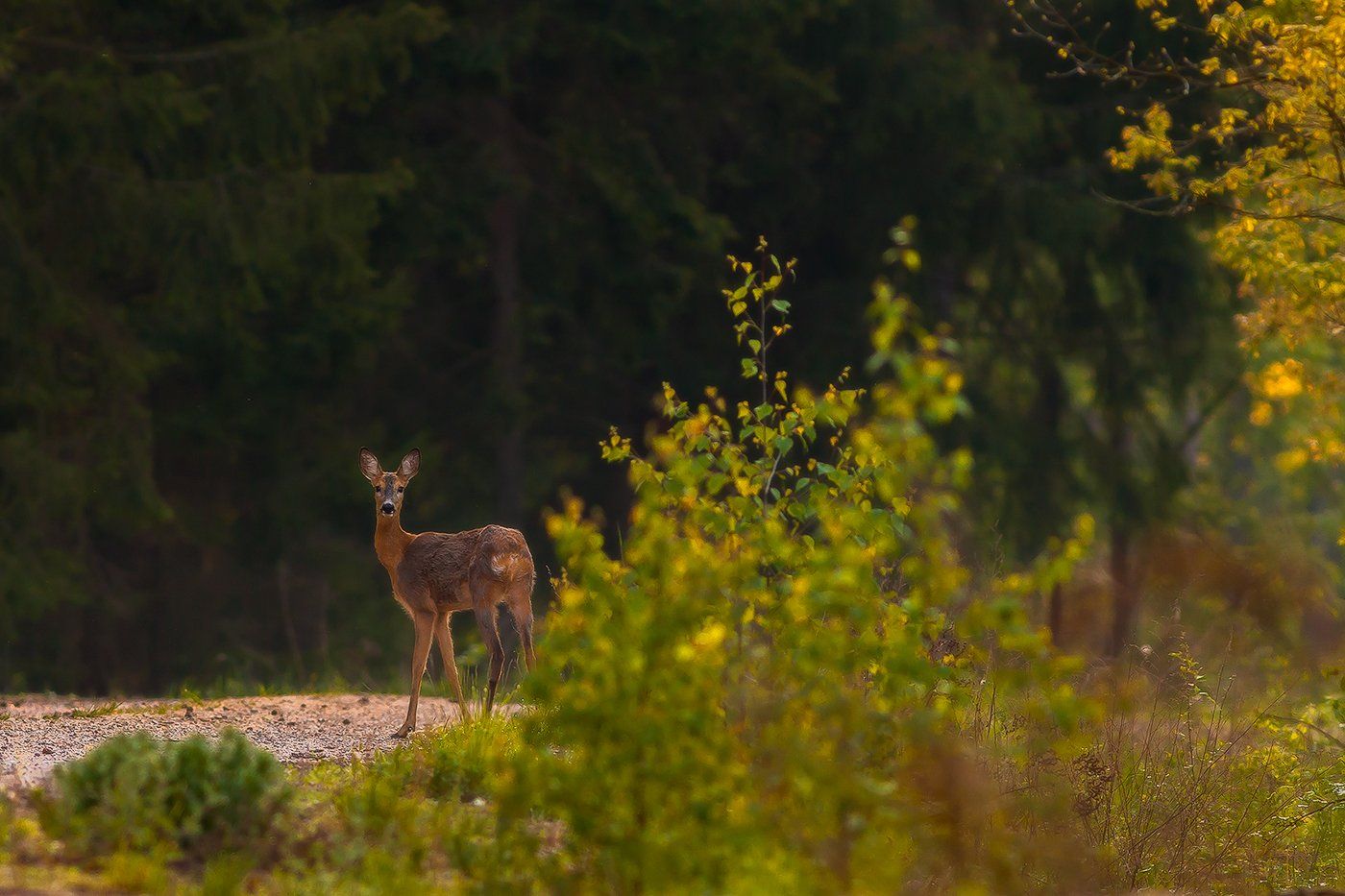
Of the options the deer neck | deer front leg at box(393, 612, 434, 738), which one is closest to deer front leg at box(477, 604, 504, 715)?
deer front leg at box(393, 612, 434, 738)

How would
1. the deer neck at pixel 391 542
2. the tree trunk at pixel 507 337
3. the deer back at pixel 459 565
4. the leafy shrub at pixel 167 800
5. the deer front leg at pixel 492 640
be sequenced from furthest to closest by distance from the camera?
the tree trunk at pixel 507 337 → the deer neck at pixel 391 542 → the deer back at pixel 459 565 → the deer front leg at pixel 492 640 → the leafy shrub at pixel 167 800

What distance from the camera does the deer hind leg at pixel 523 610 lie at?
11172 millimetres

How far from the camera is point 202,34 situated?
71.1 feet

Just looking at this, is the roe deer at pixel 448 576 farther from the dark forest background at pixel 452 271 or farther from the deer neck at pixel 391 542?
Result: the dark forest background at pixel 452 271

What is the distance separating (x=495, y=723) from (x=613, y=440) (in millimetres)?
1865

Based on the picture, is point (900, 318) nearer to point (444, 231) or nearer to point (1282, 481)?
point (444, 231)

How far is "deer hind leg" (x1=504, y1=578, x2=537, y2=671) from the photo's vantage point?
1117 centimetres

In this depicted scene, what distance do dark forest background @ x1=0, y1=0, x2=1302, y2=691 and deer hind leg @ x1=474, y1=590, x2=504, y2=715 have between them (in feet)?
28.9

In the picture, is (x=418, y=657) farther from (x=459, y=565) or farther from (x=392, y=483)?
(x=392, y=483)

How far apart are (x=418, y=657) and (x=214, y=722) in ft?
4.49

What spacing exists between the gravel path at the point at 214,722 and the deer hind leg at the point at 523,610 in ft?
1.89

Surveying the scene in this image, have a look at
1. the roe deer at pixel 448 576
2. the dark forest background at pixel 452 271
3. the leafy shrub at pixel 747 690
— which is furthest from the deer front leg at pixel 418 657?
the dark forest background at pixel 452 271

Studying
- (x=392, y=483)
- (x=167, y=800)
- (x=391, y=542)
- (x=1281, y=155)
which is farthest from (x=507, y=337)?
(x=167, y=800)

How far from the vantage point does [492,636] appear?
11.0m
